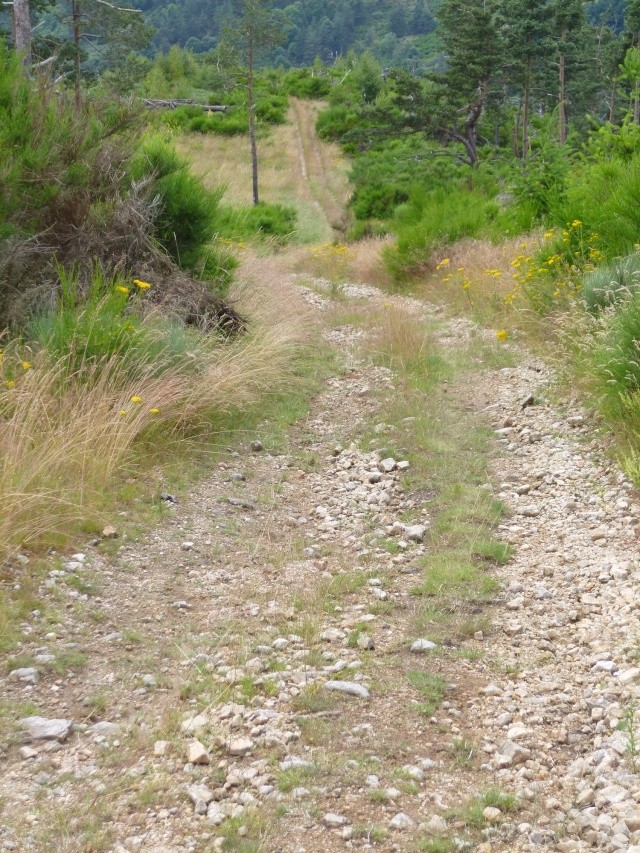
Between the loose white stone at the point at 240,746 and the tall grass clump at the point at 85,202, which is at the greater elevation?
the tall grass clump at the point at 85,202

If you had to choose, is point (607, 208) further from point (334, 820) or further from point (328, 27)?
point (328, 27)

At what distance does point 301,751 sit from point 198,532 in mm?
2102

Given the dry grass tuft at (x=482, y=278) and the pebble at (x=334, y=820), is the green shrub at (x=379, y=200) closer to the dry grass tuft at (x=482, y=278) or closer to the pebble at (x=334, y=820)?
the dry grass tuft at (x=482, y=278)

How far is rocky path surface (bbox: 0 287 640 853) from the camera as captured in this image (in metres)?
2.65

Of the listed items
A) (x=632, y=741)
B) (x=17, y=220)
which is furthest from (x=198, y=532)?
(x=17, y=220)

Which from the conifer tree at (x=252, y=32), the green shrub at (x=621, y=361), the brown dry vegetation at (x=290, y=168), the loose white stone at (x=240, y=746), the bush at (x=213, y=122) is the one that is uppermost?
the conifer tree at (x=252, y=32)

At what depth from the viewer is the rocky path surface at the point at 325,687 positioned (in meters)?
2.65

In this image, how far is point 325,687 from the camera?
340 centimetres

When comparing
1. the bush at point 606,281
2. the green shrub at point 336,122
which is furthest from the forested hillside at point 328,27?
the bush at point 606,281

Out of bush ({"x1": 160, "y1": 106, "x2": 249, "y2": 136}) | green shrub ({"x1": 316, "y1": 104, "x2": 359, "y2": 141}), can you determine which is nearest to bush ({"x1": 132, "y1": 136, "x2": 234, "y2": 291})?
bush ({"x1": 160, "y1": 106, "x2": 249, "y2": 136})

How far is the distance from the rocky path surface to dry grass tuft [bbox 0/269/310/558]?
15.1 inches

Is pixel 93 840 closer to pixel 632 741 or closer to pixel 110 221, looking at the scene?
pixel 632 741

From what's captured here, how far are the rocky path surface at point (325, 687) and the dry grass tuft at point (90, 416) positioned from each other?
38cm

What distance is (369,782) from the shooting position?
283cm
